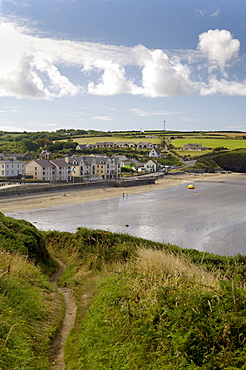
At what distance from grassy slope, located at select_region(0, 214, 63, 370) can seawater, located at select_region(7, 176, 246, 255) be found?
36.2ft

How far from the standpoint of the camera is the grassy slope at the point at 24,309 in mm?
6322

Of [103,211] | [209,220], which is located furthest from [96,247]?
[103,211]

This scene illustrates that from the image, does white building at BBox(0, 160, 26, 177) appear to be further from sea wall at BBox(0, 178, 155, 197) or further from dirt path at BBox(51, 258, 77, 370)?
dirt path at BBox(51, 258, 77, 370)

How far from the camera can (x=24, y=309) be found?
27.3 ft

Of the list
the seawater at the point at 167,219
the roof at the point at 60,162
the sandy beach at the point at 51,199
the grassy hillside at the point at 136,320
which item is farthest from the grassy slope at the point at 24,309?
the roof at the point at 60,162

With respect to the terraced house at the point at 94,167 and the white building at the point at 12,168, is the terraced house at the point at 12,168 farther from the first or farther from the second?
the terraced house at the point at 94,167

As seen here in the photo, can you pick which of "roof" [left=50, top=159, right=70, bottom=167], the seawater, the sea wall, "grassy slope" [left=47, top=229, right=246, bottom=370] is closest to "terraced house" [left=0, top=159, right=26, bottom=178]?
"roof" [left=50, top=159, right=70, bottom=167]

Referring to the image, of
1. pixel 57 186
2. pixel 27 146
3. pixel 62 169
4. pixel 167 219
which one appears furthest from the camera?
pixel 27 146

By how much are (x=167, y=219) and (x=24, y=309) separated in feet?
94.9

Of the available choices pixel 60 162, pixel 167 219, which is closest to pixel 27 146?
pixel 60 162

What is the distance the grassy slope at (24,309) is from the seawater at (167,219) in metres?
11.0

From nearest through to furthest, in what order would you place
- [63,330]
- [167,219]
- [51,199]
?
[63,330], [167,219], [51,199]

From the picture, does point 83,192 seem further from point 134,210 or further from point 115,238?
point 115,238

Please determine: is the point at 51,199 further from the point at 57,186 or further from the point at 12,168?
the point at 12,168
